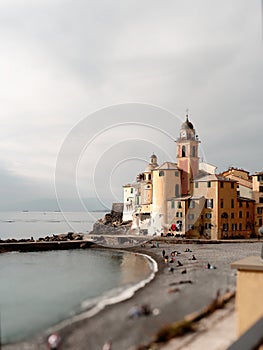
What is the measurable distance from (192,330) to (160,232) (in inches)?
1371

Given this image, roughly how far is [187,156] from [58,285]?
87.2ft

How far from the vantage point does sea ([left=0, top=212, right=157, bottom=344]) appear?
498 inches

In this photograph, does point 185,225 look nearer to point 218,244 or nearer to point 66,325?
point 218,244

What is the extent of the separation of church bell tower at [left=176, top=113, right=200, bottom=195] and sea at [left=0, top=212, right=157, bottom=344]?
1041cm

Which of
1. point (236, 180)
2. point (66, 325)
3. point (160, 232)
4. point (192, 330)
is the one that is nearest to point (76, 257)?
point (160, 232)

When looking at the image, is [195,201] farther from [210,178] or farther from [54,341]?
[54,341]

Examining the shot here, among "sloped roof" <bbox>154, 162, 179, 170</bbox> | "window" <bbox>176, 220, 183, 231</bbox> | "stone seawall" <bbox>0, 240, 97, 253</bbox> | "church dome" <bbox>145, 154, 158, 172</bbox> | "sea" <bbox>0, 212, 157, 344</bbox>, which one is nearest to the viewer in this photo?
"sea" <bbox>0, 212, 157, 344</bbox>

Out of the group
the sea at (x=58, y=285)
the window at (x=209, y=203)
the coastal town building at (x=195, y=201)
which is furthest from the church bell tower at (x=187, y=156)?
the sea at (x=58, y=285)

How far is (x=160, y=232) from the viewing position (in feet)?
144

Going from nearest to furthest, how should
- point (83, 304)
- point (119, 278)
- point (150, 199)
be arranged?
point (83, 304) → point (119, 278) → point (150, 199)

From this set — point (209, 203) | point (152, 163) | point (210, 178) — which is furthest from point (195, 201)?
point (152, 163)

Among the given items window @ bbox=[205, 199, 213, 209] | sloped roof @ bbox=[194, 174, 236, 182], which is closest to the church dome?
sloped roof @ bbox=[194, 174, 236, 182]

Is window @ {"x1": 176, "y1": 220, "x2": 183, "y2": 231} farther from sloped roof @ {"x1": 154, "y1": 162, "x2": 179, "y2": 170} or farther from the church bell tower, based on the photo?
sloped roof @ {"x1": 154, "y1": 162, "x2": 179, "y2": 170}

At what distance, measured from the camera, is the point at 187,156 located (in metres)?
44.7
